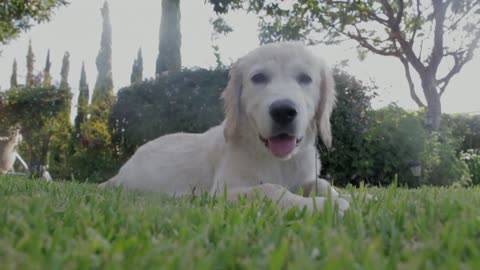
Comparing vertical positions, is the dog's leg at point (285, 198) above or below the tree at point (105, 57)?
below

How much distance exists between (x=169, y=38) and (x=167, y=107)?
5.29m

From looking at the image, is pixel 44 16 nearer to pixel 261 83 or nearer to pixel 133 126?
pixel 133 126

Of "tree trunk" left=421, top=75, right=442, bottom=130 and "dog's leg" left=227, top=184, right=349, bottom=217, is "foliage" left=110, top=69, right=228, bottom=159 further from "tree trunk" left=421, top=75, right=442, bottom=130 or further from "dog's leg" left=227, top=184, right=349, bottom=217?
"tree trunk" left=421, top=75, right=442, bottom=130

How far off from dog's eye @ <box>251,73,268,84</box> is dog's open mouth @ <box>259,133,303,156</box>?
508 mm

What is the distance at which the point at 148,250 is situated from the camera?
1205 millimetres

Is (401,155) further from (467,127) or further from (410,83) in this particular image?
(410,83)

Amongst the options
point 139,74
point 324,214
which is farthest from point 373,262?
point 139,74

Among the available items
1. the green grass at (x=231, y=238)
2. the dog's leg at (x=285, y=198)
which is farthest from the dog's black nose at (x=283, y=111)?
the green grass at (x=231, y=238)

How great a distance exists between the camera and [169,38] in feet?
45.9

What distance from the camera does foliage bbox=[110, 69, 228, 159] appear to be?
895cm

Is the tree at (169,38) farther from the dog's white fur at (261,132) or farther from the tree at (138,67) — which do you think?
the tree at (138,67)

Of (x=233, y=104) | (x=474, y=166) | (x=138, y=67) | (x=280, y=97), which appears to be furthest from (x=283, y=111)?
(x=138, y=67)

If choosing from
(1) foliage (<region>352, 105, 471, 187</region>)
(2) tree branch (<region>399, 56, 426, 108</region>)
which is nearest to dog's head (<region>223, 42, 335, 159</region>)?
(1) foliage (<region>352, 105, 471, 187</region>)

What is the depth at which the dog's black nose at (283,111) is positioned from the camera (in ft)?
10.5
